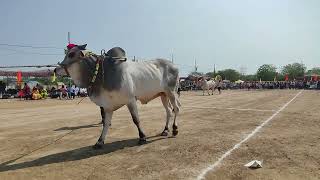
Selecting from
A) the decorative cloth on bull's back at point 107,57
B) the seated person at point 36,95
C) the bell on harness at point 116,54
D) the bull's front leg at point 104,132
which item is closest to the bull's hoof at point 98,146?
the bull's front leg at point 104,132

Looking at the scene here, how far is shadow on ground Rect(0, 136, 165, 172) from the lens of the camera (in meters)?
8.36

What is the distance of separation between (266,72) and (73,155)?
171120 mm

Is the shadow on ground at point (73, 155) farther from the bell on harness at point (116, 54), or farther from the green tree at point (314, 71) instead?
the green tree at point (314, 71)

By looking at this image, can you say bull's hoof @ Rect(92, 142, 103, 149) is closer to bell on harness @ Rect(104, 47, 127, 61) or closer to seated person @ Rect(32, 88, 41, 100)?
bell on harness @ Rect(104, 47, 127, 61)

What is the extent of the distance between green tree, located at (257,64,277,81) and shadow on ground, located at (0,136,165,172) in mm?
161859

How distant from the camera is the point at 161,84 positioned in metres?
11.4

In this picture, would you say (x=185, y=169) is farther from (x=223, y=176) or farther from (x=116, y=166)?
(x=116, y=166)

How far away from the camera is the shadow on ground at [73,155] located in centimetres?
836

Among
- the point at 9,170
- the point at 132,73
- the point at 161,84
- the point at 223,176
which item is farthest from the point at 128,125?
the point at 223,176

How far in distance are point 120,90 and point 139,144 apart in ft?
4.88

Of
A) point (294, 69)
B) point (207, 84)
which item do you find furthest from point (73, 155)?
point (294, 69)

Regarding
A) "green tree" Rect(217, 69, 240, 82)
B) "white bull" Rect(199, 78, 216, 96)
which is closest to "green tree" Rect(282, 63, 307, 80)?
"green tree" Rect(217, 69, 240, 82)

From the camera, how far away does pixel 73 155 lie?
9250 mm

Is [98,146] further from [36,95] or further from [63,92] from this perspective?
[63,92]
